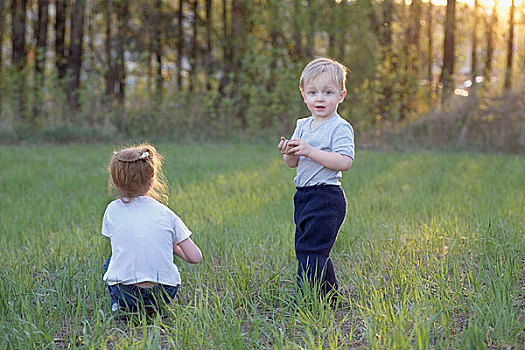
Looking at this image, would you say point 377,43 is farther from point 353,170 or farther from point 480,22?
point 480,22

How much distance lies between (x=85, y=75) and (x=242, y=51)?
12.9 ft

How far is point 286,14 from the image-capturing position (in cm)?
1441

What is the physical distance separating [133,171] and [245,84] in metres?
11.6

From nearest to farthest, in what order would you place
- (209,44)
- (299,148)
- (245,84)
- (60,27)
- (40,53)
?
(299,148)
(40,53)
(245,84)
(60,27)
(209,44)

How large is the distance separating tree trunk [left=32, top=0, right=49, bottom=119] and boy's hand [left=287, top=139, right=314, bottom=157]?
11.3 meters

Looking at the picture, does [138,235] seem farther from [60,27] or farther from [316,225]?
[60,27]

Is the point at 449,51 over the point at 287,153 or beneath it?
over

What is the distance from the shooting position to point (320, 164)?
3.15 metres

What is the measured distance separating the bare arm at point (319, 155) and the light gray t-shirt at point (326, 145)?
4 cm

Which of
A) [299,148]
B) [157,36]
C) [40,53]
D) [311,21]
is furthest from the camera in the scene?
[157,36]

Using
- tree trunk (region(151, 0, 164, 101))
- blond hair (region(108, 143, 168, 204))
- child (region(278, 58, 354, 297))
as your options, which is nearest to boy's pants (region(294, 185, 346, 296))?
child (region(278, 58, 354, 297))

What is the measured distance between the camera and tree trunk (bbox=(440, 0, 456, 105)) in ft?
45.3

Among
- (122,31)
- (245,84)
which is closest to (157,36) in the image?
(122,31)

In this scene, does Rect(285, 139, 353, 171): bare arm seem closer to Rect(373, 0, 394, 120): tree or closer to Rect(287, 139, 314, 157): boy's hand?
Rect(287, 139, 314, 157): boy's hand
